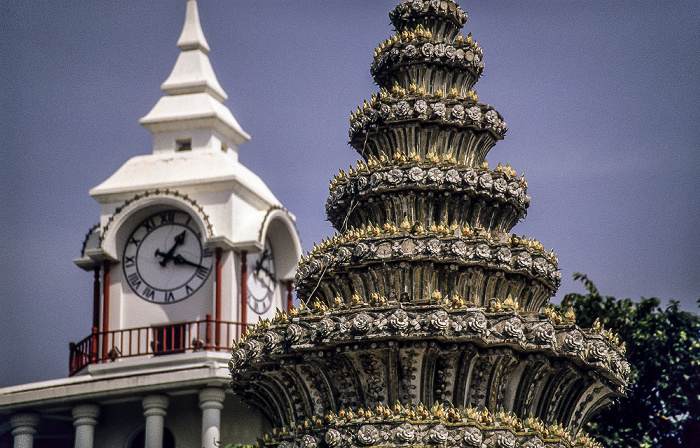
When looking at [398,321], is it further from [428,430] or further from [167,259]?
[167,259]

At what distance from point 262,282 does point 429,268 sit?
26408 millimetres

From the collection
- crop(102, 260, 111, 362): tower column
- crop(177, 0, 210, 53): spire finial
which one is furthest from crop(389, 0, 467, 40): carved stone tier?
crop(177, 0, 210, 53): spire finial

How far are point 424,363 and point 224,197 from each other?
26.5 m

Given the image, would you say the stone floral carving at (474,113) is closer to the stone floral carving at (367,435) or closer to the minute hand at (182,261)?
the stone floral carving at (367,435)

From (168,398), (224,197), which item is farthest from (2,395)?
(224,197)

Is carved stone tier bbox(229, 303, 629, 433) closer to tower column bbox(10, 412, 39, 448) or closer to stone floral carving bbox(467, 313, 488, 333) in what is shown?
stone floral carving bbox(467, 313, 488, 333)

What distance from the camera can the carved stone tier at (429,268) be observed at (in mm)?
36594

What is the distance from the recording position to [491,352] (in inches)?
1385

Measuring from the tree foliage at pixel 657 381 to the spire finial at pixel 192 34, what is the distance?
63.9 ft

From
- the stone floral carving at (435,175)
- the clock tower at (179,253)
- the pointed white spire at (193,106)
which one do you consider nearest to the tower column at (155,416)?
the clock tower at (179,253)

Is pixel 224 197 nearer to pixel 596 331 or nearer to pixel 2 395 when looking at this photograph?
pixel 2 395

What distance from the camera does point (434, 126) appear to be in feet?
129

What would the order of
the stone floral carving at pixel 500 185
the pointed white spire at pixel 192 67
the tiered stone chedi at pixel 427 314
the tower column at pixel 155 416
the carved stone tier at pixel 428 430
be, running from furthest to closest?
the pointed white spire at pixel 192 67 → the tower column at pixel 155 416 → the stone floral carving at pixel 500 185 → the tiered stone chedi at pixel 427 314 → the carved stone tier at pixel 428 430

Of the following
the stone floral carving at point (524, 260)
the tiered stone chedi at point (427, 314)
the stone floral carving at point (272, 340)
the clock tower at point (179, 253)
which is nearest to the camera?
the tiered stone chedi at point (427, 314)
